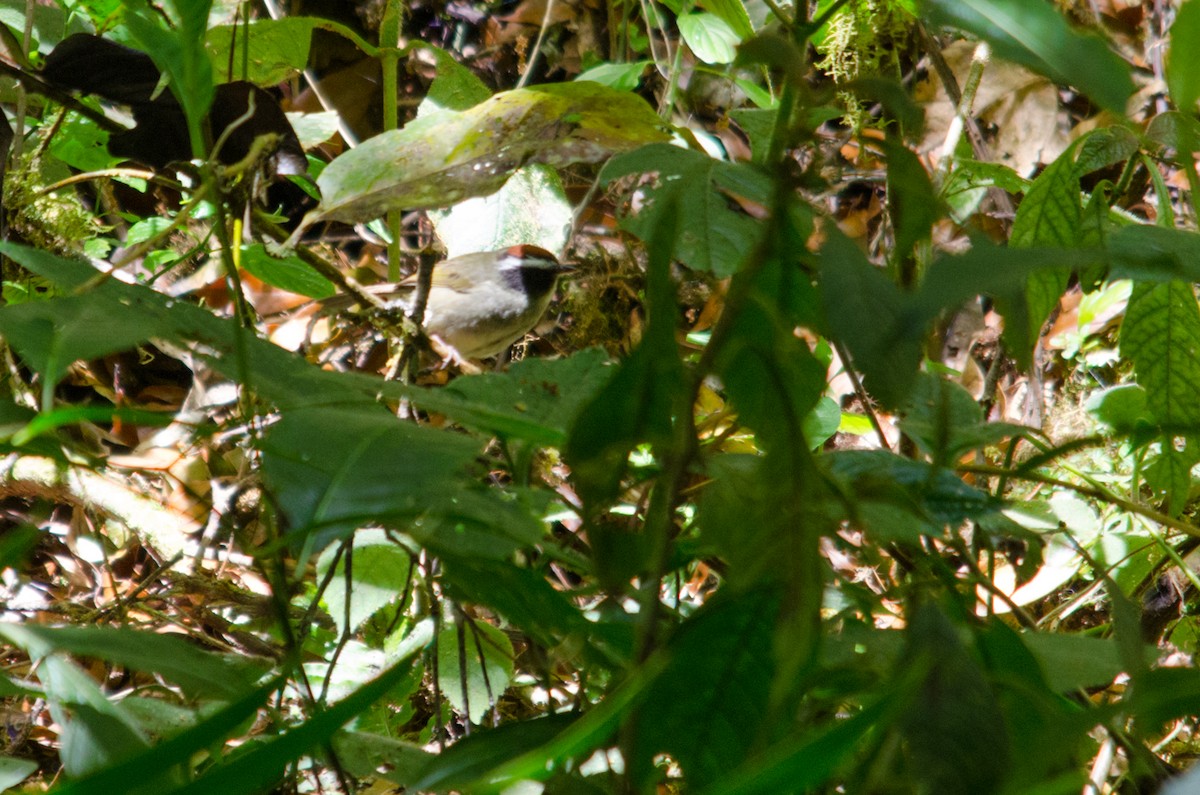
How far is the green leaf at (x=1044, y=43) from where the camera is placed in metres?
0.47

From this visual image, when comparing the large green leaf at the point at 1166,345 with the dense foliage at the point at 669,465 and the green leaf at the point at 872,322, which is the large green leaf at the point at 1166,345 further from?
the green leaf at the point at 872,322

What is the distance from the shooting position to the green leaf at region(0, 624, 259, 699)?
2.13 feet

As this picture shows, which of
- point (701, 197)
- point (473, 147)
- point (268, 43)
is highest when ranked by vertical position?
point (268, 43)

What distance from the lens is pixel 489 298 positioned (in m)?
3.95

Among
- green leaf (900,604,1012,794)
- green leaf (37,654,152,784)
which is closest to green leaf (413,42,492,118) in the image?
green leaf (37,654,152,784)

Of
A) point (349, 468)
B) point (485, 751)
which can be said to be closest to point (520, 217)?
point (485, 751)

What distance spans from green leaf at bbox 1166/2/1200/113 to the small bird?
316cm

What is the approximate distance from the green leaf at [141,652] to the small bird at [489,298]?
2.98 m

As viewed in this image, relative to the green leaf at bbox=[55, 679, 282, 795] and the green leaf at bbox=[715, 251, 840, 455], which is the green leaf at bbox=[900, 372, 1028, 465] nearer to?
the green leaf at bbox=[715, 251, 840, 455]

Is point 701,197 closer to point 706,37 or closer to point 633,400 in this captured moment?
point 633,400

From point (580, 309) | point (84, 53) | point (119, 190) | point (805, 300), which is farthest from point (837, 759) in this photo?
point (119, 190)

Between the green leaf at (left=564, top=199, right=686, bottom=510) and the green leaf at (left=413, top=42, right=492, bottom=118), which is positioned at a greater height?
the green leaf at (left=413, top=42, right=492, bottom=118)

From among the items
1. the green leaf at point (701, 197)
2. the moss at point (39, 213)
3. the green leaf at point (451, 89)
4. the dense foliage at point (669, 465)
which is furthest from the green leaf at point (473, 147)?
the moss at point (39, 213)

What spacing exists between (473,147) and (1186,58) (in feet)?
2.83
